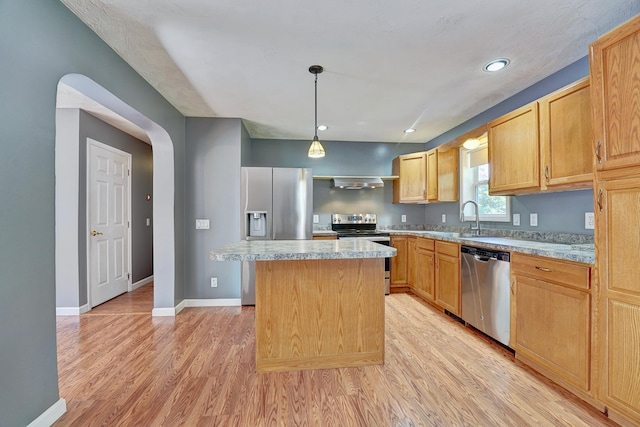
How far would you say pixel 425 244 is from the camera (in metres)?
3.88

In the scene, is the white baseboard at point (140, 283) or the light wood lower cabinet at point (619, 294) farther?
the white baseboard at point (140, 283)

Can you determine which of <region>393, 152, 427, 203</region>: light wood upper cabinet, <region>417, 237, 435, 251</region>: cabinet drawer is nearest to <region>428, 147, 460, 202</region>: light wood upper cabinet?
<region>393, 152, 427, 203</region>: light wood upper cabinet

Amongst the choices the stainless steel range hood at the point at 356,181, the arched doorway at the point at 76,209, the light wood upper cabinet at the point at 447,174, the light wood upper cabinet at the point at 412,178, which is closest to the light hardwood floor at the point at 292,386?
the arched doorway at the point at 76,209

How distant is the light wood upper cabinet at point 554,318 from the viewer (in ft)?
5.89

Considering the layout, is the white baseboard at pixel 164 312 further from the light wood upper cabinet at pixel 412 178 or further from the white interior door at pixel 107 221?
the light wood upper cabinet at pixel 412 178

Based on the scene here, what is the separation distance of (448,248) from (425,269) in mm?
→ 661

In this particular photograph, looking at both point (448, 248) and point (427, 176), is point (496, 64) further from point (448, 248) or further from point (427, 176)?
point (427, 176)

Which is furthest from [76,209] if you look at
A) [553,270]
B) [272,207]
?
[553,270]

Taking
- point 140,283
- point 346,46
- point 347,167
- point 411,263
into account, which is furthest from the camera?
point 347,167

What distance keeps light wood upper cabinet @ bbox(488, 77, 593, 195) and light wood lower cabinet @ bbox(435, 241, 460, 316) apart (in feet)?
2.59

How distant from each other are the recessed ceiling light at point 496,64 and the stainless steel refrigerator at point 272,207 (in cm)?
227

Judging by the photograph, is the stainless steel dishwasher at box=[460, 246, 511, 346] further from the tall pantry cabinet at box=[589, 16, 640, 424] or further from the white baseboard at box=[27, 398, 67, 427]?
the white baseboard at box=[27, 398, 67, 427]

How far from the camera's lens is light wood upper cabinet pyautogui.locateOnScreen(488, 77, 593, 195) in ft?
6.72

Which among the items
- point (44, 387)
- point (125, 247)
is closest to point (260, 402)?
point (44, 387)
